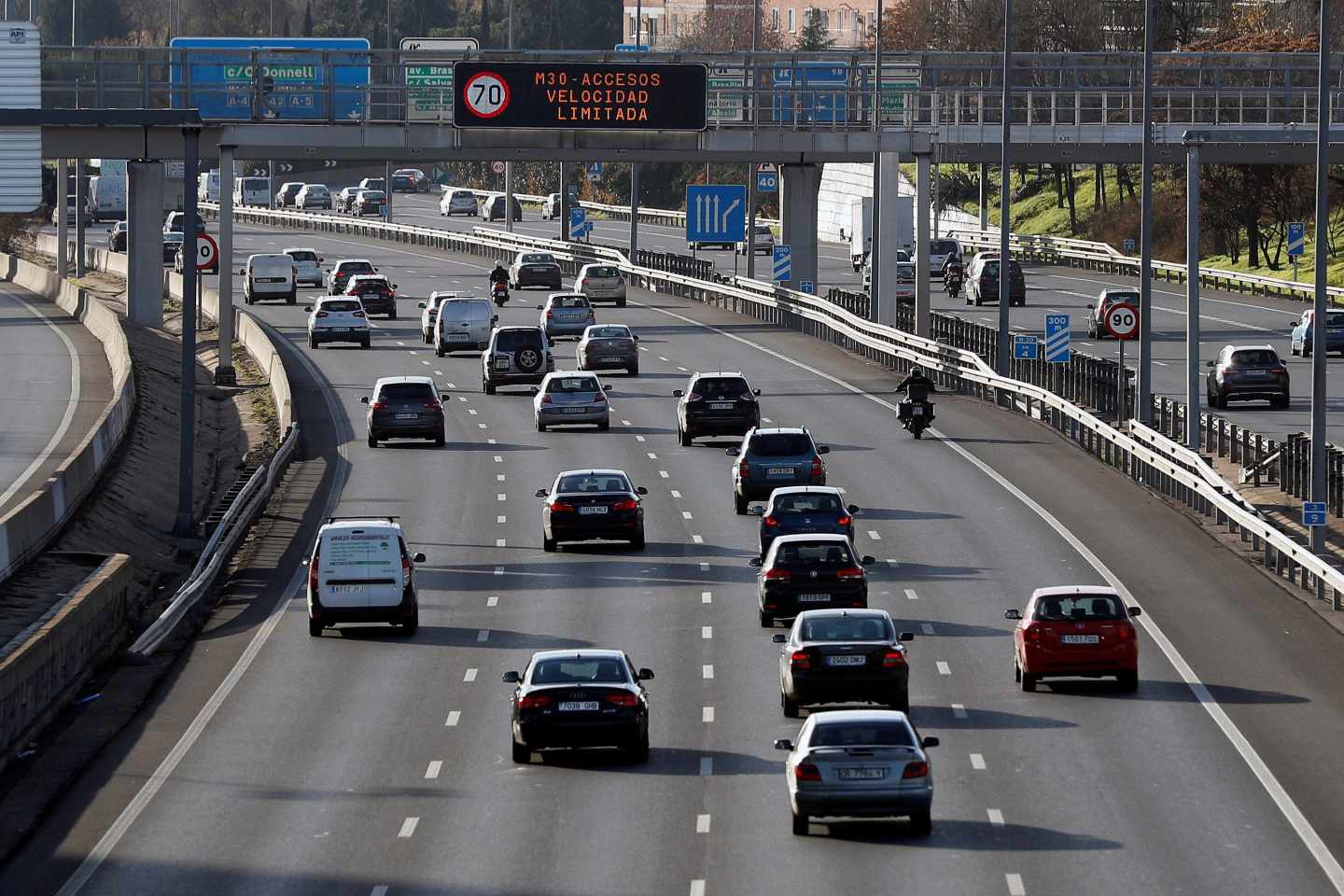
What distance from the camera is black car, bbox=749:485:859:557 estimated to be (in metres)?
39.5

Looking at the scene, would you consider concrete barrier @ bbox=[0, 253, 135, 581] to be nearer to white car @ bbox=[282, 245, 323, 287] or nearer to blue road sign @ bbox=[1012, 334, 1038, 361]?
white car @ bbox=[282, 245, 323, 287]

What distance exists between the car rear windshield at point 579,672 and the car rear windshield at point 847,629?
2.98m

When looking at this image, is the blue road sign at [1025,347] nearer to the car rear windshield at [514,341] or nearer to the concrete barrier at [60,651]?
the car rear windshield at [514,341]

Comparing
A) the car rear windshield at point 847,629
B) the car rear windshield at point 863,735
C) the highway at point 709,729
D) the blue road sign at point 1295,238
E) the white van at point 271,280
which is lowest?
the highway at point 709,729

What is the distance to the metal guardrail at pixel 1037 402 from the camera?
3938 cm

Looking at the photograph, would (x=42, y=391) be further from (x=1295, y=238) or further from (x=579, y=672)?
(x=1295, y=238)

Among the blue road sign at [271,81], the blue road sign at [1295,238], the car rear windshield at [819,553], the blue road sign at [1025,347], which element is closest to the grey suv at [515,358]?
the blue road sign at [271,81]

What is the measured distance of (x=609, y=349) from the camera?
67750mm

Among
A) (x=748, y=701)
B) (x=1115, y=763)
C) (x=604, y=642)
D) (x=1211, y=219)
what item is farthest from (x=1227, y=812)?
(x=1211, y=219)

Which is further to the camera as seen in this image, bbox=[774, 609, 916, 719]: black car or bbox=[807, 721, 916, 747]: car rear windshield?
bbox=[774, 609, 916, 719]: black car

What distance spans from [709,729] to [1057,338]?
3093cm

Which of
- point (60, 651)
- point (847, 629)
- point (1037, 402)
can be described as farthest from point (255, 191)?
point (847, 629)

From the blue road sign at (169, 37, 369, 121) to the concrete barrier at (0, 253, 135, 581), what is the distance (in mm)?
7096

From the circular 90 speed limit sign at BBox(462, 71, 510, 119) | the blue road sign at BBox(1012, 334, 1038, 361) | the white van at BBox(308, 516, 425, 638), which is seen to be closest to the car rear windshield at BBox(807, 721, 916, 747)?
the white van at BBox(308, 516, 425, 638)
